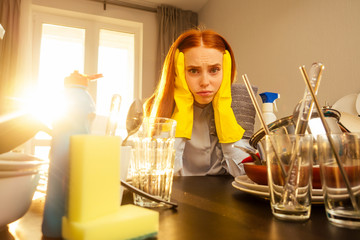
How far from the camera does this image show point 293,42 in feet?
7.43

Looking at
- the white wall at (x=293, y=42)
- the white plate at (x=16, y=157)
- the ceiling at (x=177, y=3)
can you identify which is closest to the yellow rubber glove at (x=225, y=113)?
the white plate at (x=16, y=157)

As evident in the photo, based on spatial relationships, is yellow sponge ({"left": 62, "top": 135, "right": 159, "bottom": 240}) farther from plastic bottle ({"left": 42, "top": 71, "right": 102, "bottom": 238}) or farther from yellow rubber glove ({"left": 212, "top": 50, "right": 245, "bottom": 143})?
yellow rubber glove ({"left": 212, "top": 50, "right": 245, "bottom": 143})

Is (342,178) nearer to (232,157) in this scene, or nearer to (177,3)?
(232,157)

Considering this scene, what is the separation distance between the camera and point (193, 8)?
383 centimetres

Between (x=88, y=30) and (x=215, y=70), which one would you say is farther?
(x=88, y=30)

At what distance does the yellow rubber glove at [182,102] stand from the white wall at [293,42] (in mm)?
1185

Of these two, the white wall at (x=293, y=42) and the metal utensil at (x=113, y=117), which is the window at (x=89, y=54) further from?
the metal utensil at (x=113, y=117)

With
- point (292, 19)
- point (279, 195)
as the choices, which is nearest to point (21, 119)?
point (279, 195)

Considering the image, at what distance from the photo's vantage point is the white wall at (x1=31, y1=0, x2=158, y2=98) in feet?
11.2

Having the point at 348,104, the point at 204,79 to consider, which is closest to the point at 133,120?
the point at 204,79

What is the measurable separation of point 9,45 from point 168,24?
6.11 ft

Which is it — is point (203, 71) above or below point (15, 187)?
above

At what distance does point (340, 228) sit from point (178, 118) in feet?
2.78

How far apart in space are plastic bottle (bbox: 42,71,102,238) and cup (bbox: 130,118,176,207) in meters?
0.17
